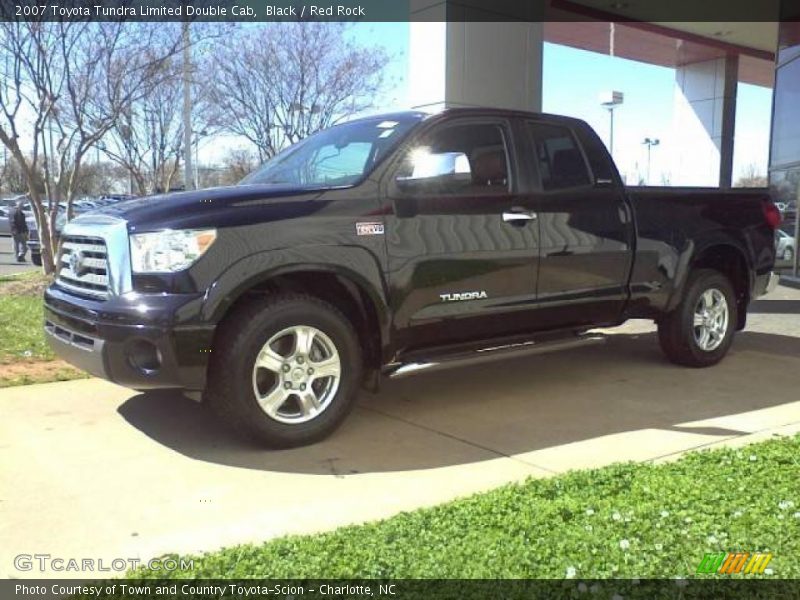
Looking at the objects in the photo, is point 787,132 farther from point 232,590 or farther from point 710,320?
point 232,590

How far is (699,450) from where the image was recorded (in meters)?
4.51

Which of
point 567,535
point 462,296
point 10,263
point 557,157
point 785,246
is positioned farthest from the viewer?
point 10,263

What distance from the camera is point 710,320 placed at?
675cm

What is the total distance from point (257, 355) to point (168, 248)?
74 cm

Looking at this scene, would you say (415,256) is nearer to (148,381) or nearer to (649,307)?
(148,381)

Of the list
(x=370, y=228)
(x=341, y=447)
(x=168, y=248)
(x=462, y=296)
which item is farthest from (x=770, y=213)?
(x=168, y=248)

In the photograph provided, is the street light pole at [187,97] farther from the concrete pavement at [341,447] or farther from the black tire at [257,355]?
the black tire at [257,355]

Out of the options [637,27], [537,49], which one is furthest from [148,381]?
[637,27]

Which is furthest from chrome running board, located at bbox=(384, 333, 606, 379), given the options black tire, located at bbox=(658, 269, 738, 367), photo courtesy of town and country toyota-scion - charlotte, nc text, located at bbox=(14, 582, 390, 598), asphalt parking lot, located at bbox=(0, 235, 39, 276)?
asphalt parking lot, located at bbox=(0, 235, 39, 276)

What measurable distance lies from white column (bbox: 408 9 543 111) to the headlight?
22.2ft

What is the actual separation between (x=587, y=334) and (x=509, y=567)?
3294 mm

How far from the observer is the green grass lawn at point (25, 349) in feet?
20.4

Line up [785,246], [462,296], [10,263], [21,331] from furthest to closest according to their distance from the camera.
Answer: [10,263], [785,246], [21,331], [462,296]

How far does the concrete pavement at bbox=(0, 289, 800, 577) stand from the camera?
3.54 metres
